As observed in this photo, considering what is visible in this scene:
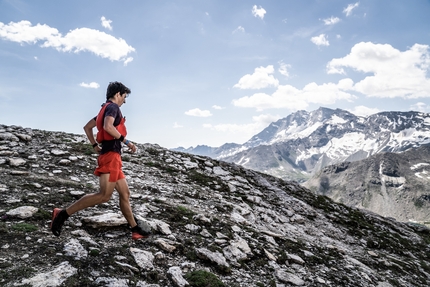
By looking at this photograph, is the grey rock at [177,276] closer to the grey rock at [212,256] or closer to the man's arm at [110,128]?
the grey rock at [212,256]

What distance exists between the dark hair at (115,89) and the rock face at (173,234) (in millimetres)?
3672

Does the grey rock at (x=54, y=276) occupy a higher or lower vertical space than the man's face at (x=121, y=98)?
lower

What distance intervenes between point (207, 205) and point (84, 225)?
5737 mm

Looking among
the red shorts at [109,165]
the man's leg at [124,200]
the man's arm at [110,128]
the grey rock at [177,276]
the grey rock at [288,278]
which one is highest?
the man's arm at [110,128]

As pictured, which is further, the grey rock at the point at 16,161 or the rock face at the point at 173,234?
the grey rock at the point at 16,161

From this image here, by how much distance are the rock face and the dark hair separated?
3672 mm

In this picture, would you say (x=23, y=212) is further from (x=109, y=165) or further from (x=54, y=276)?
(x=54, y=276)

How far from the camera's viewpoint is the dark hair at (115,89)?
7.20m

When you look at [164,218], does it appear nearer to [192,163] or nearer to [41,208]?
[41,208]

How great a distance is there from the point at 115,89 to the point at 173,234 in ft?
15.3

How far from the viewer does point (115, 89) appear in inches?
286

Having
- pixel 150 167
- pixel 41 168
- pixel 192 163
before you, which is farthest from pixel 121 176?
pixel 192 163

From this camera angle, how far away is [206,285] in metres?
6.14

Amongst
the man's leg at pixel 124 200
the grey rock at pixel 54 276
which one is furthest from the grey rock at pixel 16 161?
the grey rock at pixel 54 276
